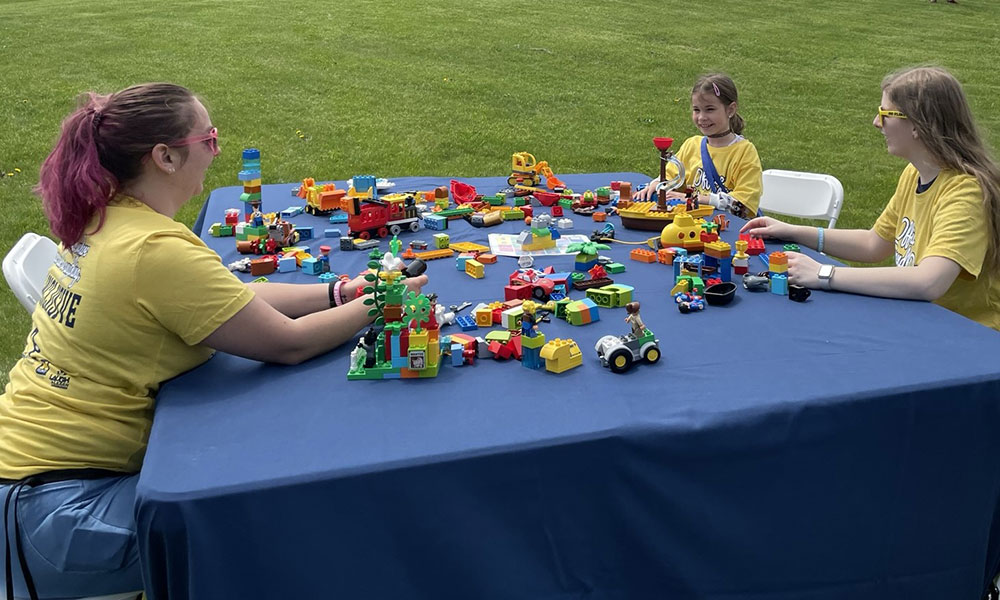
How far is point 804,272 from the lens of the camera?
2.61 metres

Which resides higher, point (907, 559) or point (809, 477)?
point (809, 477)

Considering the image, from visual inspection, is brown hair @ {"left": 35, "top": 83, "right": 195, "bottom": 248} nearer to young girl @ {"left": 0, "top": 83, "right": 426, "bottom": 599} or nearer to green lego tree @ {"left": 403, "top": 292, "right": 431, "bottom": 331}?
young girl @ {"left": 0, "top": 83, "right": 426, "bottom": 599}

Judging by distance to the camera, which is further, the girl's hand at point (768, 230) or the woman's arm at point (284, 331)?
the girl's hand at point (768, 230)

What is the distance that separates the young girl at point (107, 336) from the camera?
182cm

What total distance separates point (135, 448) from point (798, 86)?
10906mm

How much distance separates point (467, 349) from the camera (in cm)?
211

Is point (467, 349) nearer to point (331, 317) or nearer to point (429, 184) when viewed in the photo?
point (331, 317)

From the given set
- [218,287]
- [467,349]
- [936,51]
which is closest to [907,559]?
[467,349]

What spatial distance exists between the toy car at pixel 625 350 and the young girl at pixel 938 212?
74 cm

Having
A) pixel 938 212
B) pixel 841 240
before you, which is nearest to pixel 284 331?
pixel 938 212

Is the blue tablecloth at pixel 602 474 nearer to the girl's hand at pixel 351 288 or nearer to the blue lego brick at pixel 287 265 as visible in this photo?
the girl's hand at pixel 351 288

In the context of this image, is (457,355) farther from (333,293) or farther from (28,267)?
(28,267)

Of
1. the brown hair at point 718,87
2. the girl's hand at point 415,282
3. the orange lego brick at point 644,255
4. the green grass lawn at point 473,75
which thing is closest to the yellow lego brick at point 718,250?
the orange lego brick at point 644,255

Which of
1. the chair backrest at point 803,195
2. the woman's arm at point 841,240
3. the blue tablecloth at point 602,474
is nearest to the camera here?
the blue tablecloth at point 602,474
